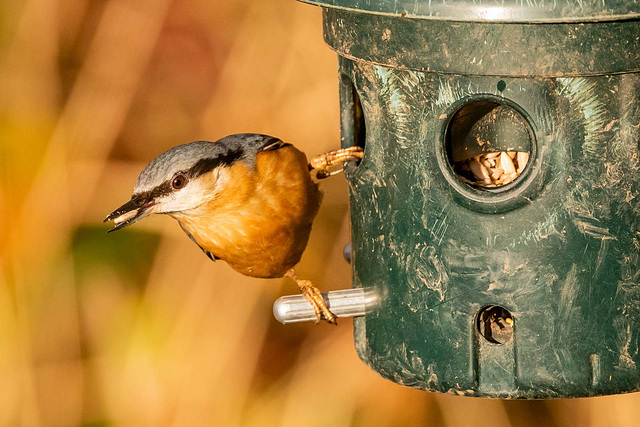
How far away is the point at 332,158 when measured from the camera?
4.16m

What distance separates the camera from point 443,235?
336 cm

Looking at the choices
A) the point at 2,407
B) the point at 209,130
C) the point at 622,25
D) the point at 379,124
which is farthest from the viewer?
the point at 209,130

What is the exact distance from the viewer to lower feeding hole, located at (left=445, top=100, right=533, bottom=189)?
3.45m

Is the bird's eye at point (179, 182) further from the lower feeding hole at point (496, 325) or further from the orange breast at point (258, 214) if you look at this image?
the lower feeding hole at point (496, 325)

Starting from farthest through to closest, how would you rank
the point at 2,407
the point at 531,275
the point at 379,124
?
1. the point at 2,407
2. the point at 379,124
3. the point at 531,275

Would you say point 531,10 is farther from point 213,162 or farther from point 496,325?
point 213,162

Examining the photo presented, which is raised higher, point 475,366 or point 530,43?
point 530,43

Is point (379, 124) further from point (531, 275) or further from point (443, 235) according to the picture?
point (531, 275)

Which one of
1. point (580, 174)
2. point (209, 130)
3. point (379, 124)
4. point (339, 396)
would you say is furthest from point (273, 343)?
point (580, 174)

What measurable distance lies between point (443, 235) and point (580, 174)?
0.43 m

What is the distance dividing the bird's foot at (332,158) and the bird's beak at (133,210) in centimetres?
65

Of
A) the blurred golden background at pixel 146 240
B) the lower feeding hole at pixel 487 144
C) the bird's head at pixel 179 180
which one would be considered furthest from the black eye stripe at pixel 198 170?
the blurred golden background at pixel 146 240

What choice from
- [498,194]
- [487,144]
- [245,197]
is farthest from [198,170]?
[498,194]

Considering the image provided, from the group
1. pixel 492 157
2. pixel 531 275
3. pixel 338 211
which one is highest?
pixel 492 157
